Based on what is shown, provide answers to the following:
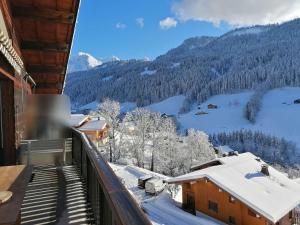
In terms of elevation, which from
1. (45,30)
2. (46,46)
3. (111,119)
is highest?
Answer: (45,30)

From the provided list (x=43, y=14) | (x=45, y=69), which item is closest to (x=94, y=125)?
(x=45, y=69)

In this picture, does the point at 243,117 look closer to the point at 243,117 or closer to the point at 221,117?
the point at 243,117

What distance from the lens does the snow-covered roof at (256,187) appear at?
12156 mm

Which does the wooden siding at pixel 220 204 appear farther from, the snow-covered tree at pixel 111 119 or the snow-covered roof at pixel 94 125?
the snow-covered tree at pixel 111 119

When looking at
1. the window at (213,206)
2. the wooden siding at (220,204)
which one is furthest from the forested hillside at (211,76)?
the window at (213,206)

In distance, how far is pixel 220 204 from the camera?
14820 mm

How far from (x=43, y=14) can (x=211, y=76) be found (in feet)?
394

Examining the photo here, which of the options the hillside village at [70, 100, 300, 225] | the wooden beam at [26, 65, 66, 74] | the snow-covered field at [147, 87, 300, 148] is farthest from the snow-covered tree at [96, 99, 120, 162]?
the snow-covered field at [147, 87, 300, 148]

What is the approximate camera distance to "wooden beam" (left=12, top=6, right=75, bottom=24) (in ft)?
15.2

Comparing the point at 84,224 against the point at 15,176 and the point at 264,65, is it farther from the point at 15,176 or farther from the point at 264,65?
the point at 264,65

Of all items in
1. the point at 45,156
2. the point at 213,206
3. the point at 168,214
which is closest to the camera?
the point at 45,156

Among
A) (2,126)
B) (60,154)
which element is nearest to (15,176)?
(2,126)

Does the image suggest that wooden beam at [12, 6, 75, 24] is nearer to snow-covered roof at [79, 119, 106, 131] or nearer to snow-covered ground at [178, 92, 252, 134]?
snow-covered roof at [79, 119, 106, 131]

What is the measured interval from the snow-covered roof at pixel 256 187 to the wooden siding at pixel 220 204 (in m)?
0.56
